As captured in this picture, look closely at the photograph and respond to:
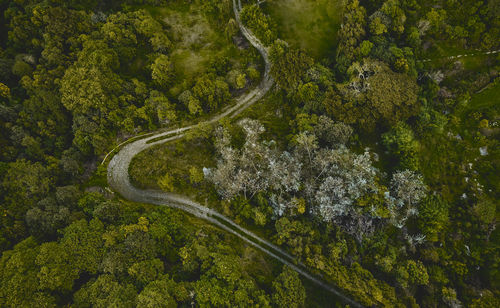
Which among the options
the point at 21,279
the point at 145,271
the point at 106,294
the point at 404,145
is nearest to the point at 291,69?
the point at 404,145

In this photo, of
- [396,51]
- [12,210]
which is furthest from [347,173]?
[12,210]

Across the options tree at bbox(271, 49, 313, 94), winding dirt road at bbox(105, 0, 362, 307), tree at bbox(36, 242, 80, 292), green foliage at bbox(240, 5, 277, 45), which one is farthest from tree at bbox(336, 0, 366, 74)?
tree at bbox(36, 242, 80, 292)

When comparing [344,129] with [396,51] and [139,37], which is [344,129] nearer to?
[396,51]

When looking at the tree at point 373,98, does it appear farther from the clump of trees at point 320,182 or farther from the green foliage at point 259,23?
the green foliage at point 259,23

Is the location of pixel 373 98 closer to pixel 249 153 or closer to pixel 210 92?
pixel 249 153

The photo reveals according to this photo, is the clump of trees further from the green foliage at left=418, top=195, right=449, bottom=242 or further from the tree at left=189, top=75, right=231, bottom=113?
the tree at left=189, top=75, right=231, bottom=113

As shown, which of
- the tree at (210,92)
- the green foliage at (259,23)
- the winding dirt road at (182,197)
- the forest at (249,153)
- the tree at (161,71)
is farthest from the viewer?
the green foliage at (259,23)

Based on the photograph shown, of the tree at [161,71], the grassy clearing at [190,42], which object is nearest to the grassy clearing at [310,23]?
the grassy clearing at [190,42]
